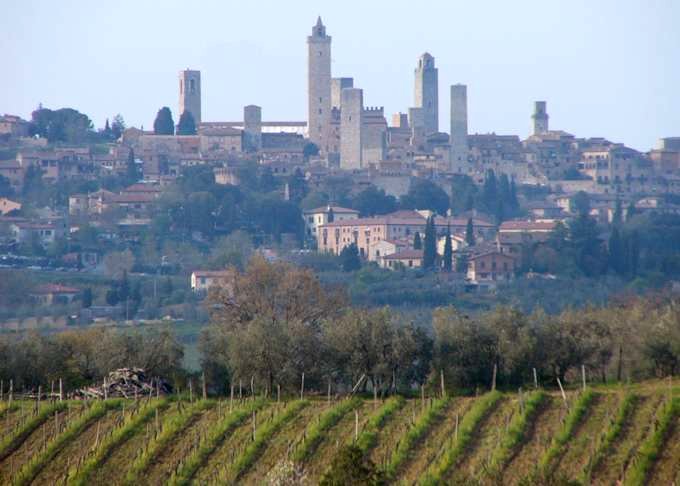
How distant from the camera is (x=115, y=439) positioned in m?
25.7

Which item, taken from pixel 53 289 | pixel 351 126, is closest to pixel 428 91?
pixel 351 126

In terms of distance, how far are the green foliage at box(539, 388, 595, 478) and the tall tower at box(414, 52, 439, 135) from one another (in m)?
85.2

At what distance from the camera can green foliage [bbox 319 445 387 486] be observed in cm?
2066

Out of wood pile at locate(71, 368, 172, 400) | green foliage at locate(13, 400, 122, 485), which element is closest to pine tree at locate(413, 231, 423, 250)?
wood pile at locate(71, 368, 172, 400)

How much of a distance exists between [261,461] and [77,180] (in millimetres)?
72586

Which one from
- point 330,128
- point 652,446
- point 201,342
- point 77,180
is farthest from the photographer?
point 330,128

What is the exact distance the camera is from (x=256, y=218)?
A: 8862 centimetres

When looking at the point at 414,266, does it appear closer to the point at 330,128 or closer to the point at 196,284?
the point at 196,284

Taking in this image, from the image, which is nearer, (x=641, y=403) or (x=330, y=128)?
(x=641, y=403)

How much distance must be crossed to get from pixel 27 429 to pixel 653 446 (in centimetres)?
836

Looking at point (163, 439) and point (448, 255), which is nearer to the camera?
point (163, 439)

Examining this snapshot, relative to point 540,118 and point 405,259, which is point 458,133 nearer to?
point 540,118

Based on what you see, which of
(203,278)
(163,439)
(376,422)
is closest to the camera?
(163,439)

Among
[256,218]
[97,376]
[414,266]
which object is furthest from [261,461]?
[256,218]
